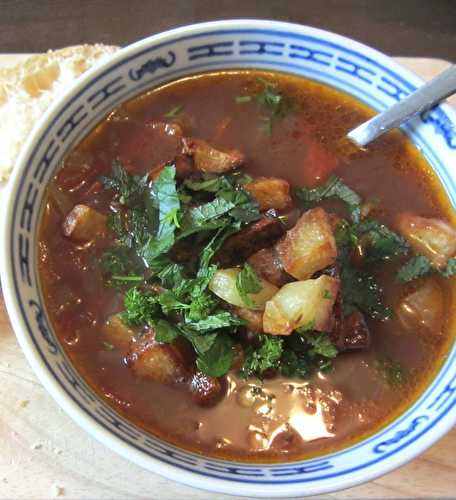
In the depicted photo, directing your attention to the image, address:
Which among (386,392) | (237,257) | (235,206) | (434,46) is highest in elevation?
(434,46)

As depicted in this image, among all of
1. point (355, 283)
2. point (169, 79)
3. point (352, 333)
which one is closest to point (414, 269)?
point (355, 283)

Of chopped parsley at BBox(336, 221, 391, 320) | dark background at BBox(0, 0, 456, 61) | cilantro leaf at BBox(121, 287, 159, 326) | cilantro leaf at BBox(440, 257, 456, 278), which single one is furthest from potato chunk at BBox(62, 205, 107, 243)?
dark background at BBox(0, 0, 456, 61)

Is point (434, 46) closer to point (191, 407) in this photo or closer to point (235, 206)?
point (235, 206)

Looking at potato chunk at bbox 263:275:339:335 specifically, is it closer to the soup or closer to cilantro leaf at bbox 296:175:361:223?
the soup

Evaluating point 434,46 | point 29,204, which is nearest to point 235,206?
point 29,204

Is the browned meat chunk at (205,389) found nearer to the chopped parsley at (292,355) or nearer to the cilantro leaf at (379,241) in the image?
the chopped parsley at (292,355)

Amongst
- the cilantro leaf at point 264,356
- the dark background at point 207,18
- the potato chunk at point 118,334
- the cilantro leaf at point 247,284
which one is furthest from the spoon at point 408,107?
the dark background at point 207,18
